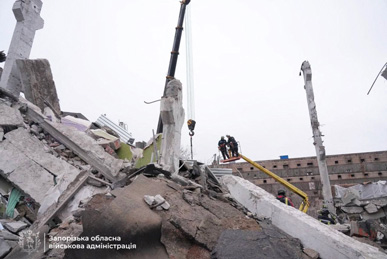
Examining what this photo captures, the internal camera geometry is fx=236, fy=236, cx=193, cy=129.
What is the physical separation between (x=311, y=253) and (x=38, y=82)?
341 inches

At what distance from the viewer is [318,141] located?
10039 mm

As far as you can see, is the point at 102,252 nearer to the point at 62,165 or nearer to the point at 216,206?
the point at 216,206

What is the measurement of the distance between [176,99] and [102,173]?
233cm

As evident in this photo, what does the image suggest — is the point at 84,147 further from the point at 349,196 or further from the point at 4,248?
Result: the point at 349,196

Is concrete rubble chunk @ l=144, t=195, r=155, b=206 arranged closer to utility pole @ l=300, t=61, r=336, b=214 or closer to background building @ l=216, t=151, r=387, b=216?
utility pole @ l=300, t=61, r=336, b=214

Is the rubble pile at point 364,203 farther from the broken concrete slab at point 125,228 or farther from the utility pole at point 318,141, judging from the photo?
the broken concrete slab at point 125,228

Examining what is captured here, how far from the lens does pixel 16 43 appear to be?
8758 mm

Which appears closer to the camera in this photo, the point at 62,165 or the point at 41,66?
the point at 62,165

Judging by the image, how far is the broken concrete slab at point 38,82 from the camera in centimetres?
750

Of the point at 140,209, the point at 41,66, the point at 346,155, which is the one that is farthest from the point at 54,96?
the point at 346,155

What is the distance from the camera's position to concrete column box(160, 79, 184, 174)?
5.14 meters

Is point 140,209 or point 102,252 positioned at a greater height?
point 140,209

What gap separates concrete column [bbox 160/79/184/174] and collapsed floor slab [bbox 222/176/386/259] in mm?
1526

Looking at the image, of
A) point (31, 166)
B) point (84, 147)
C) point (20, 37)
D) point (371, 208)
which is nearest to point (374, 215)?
point (371, 208)
